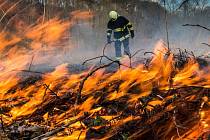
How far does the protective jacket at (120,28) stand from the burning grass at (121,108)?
9.16 metres

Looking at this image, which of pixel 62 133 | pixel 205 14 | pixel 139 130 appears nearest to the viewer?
pixel 139 130

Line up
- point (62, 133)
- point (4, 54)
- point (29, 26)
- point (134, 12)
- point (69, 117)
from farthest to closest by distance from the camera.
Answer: point (134, 12) < point (29, 26) < point (4, 54) < point (69, 117) < point (62, 133)

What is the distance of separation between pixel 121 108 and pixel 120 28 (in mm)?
10813

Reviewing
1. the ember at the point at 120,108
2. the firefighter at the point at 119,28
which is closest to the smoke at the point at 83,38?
the firefighter at the point at 119,28

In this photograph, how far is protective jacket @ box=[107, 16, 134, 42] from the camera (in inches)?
598

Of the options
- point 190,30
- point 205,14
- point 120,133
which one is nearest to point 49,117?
point 120,133

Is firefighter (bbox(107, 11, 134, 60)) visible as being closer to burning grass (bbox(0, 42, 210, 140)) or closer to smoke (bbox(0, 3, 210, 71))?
smoke (bbox(0, 3, 210, 71))

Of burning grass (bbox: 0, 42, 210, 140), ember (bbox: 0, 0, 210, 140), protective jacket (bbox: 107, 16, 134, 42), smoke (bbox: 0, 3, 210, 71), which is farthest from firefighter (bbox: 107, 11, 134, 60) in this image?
burning grass (bbox: 0, 42, 210, 140)

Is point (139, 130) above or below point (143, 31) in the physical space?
above

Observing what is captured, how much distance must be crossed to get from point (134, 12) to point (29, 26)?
18.4 m

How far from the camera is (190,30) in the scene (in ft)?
132

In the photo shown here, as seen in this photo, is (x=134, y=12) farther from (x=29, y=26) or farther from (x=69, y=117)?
(x=69, y=117)

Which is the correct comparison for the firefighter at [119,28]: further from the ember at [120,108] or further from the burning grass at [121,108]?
the burning grass at [121,108]

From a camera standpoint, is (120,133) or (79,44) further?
(79,44)
